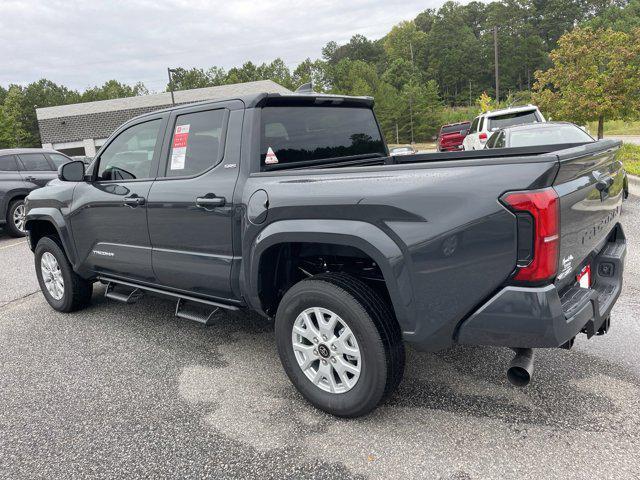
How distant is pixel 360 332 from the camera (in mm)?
2676

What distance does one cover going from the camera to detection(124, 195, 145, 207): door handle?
394 centimetres

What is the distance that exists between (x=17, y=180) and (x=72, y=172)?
766 centimetres

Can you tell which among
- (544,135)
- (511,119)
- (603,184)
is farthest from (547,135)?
(603,184)

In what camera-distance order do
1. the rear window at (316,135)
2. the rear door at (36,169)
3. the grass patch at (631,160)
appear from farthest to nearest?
the grass patch at (631,160), the rear door at (36,169), the rear window at (316,135)

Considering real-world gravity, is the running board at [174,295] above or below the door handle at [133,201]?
below

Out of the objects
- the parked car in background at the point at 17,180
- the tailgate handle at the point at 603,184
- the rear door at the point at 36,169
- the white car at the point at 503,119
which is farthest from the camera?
the white car at the point at 503,119

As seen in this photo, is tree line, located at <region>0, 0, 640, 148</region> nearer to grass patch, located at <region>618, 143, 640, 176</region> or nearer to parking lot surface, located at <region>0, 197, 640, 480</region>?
grass patch, located at <region>618, 143, 640, 176</region>

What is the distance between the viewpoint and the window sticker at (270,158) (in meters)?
3.36

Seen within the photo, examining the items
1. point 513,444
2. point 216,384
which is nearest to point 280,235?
point 216,384

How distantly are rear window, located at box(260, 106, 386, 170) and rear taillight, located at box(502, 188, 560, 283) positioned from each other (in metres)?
1.75

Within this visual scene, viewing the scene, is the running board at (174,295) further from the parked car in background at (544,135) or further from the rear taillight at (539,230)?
the parked car in background at (544,135)

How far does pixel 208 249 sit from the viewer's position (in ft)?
11.5

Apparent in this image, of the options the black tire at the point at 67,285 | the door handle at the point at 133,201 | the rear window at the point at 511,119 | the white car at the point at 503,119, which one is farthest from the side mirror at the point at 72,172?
the rear window at the point at 511,119

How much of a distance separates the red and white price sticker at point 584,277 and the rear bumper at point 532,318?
13 centimetres
